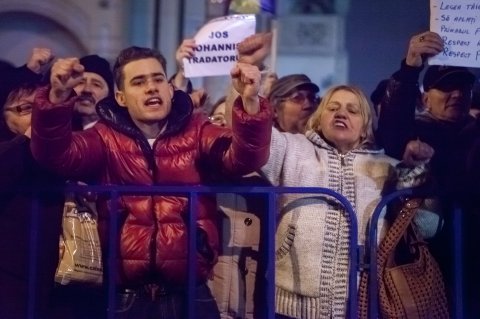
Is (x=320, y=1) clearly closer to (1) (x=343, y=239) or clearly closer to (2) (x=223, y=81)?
(2) (x=223, y=81)

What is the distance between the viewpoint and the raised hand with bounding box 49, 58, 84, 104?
3.78 m

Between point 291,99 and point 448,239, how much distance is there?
119 cm

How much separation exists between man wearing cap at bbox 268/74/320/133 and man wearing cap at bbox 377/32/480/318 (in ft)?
2.14

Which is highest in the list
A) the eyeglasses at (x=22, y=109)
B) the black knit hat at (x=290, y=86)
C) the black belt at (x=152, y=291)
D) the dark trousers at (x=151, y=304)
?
the black knit hat at (x=290, y=86)

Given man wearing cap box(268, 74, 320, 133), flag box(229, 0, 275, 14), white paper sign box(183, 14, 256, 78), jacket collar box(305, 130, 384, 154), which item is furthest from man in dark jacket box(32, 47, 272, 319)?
flag box(229, 0, 275, 14)

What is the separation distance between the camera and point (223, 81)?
27.1ft

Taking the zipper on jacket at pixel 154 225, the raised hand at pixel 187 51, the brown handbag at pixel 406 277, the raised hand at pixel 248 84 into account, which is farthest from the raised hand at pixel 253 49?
the raised hand at pixel 187 51

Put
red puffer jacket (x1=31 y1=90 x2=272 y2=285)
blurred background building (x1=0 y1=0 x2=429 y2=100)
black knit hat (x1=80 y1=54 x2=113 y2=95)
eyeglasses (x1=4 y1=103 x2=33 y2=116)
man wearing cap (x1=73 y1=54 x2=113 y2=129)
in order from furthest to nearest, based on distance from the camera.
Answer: blurred background building (x1=0 y1=0 x2=429 y2=100)
black knit hat (x1=80 y1=54 x2=113 y2=95)
man wearing cap (x1=73 y1=54 x2=113 y2=129)
eyeglasses (x1=4 y1=103 x2=33 y2=116)
red puffer jacket (x1=31 y1=90 x2=272 y2=285)

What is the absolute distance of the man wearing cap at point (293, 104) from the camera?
197 inches

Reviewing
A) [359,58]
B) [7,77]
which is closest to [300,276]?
[7,77]

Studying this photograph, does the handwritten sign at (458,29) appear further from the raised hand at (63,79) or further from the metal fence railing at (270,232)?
the raised hand at (63,79)

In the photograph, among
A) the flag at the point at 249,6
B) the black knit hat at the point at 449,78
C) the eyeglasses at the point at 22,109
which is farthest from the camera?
the flag at the point at 249,6

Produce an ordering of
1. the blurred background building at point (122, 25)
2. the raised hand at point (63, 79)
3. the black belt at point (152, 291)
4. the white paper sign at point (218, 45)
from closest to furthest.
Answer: the raised hand at point (63, 79) < the black belt at point (152, 291) < the white paper sign at point (218, 45) < the blurred background building at point (122, 25)

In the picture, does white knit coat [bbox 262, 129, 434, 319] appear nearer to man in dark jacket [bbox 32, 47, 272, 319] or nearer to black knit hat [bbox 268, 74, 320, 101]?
man in dark jacket [bbox 32, 47, 272, 319]
